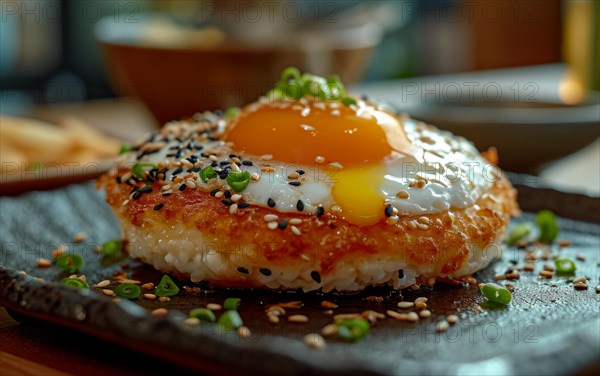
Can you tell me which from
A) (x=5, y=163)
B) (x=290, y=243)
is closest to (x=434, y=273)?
(x=290, y=243)

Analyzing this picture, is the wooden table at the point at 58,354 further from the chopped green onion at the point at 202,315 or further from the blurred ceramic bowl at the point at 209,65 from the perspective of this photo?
the blurred ceramic bowl at the point at 209,65

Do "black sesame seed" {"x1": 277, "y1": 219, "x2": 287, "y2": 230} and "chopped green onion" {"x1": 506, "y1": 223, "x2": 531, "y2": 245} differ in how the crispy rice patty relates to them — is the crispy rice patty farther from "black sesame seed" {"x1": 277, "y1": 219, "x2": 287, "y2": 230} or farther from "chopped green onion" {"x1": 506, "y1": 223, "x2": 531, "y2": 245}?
"chopped green onion" {"x1": 506, "y1": 223, "x2": 531, "y2": 245}

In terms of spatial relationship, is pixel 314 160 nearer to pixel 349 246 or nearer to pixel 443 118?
pixel 349 246

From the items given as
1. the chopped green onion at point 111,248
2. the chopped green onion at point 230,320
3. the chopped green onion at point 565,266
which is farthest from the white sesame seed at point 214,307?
the chopped green onion at point 565,266

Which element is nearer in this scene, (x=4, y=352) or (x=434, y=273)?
(x=4, y=352)

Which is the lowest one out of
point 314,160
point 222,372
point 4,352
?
point 4,352

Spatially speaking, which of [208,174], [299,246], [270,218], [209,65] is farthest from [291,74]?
[209,65]
